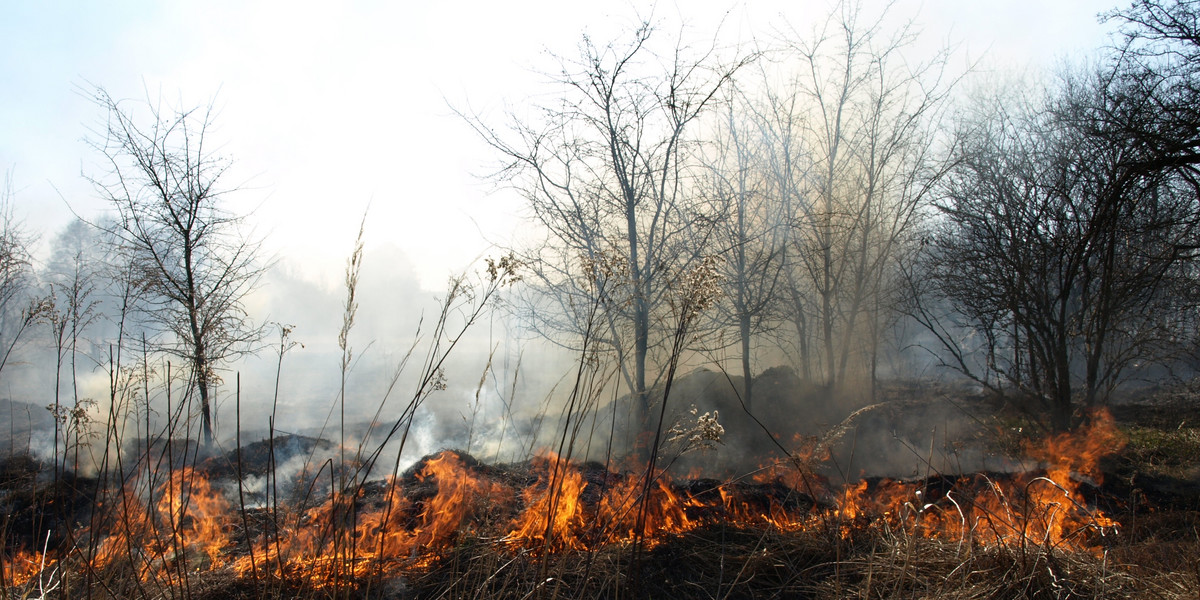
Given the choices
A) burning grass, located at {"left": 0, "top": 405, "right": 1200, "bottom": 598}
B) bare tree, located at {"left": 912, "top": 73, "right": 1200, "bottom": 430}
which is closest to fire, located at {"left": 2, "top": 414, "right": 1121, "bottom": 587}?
burning grass, located at {"left": 0, "top": 405, "right": 1200, "bottom": 598}

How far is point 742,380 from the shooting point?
11.3m

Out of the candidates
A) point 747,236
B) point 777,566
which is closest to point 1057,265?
point 747,236

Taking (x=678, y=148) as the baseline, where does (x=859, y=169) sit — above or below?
above

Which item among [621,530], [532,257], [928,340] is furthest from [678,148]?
[928,340]

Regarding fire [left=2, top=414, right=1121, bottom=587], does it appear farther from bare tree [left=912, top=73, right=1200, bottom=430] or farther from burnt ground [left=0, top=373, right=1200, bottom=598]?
bare tree [left=912, top=73, right=1200, bottom=430]

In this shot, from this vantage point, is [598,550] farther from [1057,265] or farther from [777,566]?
[1057,265]

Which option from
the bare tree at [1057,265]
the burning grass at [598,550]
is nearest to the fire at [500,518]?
the burning grass at [598,550]

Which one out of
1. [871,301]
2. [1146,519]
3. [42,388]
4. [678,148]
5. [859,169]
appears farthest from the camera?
[42,388]

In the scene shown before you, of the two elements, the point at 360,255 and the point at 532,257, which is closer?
the point at 360,255

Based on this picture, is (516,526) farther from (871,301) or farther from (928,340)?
(928,340)

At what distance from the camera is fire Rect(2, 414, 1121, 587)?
250 centimetres

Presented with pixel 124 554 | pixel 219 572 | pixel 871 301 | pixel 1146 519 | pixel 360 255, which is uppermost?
pixel 871 301

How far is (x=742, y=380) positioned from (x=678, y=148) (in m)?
5.42

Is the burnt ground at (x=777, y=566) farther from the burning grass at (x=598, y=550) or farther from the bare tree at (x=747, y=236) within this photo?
the bare tree at (x=747, y=236)
